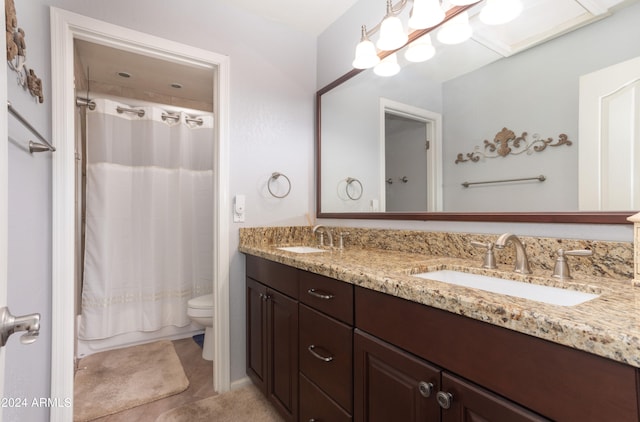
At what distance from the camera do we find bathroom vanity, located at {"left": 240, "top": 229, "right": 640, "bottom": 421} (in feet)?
1.73

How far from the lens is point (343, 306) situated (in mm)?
1075

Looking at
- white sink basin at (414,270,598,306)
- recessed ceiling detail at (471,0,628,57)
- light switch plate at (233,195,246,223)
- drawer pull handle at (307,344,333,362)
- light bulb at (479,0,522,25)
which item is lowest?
drawer pull handle at (307,344,333,362)

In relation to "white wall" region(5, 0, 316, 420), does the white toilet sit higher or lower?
lower

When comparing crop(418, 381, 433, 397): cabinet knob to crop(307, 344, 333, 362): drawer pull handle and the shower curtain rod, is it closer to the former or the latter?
crop(307, 344, 333, 362): drawer pull handle

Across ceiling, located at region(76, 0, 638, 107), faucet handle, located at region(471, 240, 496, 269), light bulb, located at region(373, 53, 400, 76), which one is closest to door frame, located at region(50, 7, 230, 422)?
ceiling, located at region(76, 0, 638, 107)

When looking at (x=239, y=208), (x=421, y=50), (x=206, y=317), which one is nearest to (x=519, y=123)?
(x=421, y=50)

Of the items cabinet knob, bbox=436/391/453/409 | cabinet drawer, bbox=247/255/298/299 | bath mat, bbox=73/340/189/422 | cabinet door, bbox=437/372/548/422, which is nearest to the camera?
cabinet door, bbox=437/372/548/422

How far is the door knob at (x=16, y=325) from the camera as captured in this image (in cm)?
50

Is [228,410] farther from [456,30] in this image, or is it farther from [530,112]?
[456,30]

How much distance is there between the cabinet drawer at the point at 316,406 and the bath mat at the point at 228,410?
1.32 ft

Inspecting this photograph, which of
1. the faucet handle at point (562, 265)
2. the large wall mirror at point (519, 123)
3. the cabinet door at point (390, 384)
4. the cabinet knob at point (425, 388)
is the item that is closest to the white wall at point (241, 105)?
the large wall mirror at point (519, 123)

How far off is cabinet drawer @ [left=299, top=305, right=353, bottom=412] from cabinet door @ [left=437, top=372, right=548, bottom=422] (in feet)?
1.20

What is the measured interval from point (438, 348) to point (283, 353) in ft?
2.97

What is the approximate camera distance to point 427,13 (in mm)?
1280
